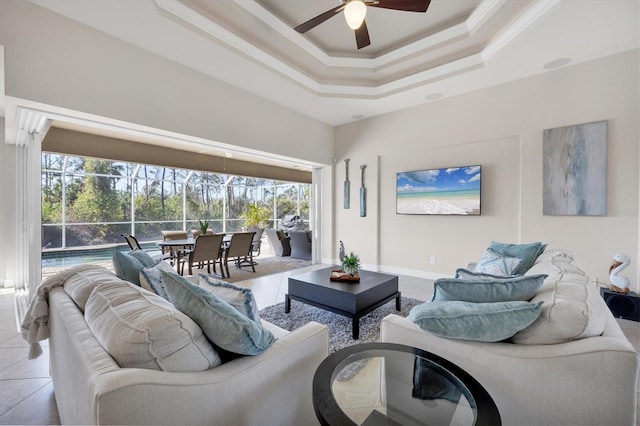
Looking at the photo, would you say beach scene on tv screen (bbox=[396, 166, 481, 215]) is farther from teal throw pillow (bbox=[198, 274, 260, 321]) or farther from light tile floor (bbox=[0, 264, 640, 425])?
teal throw pillow (bbox=[198, 274, 260, 321])

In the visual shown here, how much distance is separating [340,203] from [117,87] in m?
A: 4.08

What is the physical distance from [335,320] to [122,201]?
7.20m

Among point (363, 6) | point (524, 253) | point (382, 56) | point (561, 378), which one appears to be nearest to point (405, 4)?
point (363, 6)

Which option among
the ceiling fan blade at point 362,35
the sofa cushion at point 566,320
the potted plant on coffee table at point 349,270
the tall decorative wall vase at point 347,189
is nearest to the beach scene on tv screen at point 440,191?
the tall decorative wall vase at point 347,189

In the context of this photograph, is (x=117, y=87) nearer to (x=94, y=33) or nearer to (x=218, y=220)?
(x=94, y=33)

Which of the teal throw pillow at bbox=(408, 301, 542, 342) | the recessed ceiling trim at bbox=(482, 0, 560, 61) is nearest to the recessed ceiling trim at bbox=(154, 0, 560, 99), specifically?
the recessed ceiling trim at bbox=(482, 0, 560, 61)

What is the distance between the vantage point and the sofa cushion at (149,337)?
837 millimetres

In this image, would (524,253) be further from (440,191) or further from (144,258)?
(144,258)

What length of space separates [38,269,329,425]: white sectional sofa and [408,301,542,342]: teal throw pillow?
52cm

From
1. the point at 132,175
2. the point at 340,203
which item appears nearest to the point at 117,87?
the point at 340,203

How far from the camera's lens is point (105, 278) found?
1.45 m

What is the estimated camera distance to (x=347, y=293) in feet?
8.38

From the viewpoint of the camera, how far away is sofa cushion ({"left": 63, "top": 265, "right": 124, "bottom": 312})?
131 cm

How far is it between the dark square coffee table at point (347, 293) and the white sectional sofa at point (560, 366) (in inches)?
53.3
